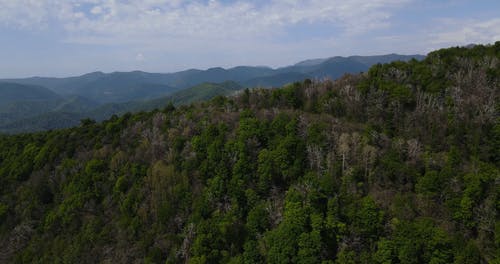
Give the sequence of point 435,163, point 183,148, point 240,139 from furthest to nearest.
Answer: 1. point 183,148
2. point 240,139
3. point 435,163

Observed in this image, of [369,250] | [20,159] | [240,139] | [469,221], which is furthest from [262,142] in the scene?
[20,159]

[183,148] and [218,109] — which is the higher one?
[218,109]

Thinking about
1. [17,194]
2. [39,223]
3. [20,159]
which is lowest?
[39,223]

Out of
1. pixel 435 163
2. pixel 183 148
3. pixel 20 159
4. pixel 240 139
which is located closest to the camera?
pixel 435 163

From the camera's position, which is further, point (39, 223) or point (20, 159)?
point (20, 159)

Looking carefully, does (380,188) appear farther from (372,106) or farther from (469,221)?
(372,106)

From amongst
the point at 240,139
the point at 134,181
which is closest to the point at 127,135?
the point at 134,181

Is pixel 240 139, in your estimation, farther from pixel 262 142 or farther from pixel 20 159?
pixel 20 159
